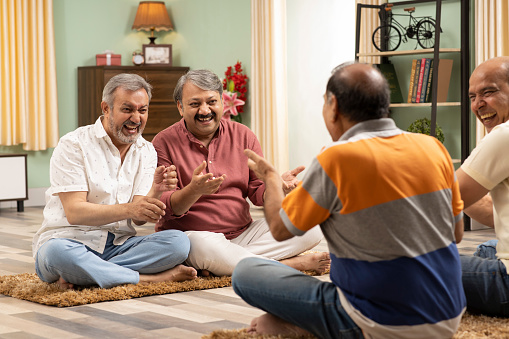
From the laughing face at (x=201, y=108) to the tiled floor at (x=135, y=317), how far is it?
78cm

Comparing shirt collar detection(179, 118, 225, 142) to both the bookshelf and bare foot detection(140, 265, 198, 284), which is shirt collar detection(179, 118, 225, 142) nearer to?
bare foot detection(140, 265, 198, 284)

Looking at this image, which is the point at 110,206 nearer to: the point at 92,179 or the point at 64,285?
the point at 92,179

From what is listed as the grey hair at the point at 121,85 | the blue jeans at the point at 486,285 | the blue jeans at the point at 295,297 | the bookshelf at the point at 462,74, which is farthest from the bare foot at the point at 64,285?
the bookshelf at the point at 462,74

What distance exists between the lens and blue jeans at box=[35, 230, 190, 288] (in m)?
3.19

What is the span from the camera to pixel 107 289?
3244 millimetres

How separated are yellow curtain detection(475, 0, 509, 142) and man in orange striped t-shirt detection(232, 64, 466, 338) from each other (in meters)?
3.48

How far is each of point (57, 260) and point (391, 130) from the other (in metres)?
1.73

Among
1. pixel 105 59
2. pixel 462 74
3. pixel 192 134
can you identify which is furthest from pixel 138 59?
pixel 192 134

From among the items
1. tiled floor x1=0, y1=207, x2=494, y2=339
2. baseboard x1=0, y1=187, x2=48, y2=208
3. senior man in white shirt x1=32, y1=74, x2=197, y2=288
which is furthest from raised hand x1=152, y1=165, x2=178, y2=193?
baseboard x1=0, y1=187, x2=48, y2=208

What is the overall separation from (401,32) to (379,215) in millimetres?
4217

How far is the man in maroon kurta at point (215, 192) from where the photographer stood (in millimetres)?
3533

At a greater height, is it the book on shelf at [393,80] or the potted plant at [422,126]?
the book on shelf at [393,80]

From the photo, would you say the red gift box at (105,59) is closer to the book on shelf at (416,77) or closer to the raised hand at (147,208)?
the book on shelf at (416,77)

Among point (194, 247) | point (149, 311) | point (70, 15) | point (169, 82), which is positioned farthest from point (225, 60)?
point (149, 311)
